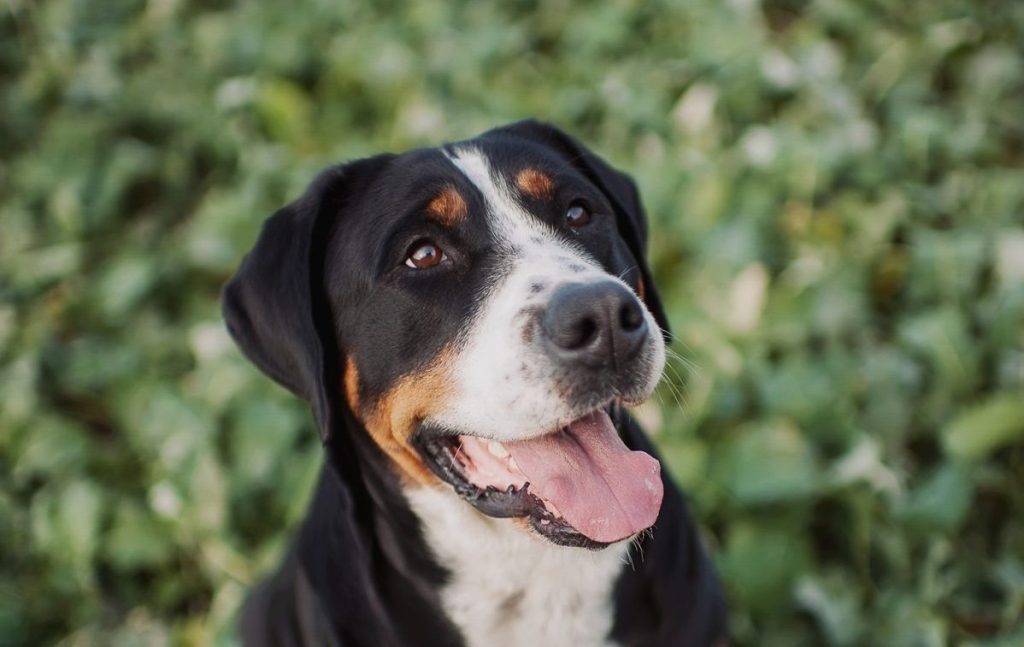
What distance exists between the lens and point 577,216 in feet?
9.46

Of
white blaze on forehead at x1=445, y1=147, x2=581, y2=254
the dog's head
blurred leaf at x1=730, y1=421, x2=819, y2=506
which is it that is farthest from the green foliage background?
white blaze on forehead at x1=445, y1=147, x2=581, y2=254

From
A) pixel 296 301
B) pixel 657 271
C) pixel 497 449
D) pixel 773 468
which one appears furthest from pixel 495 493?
pixel 657 271

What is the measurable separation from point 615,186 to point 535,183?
406mm

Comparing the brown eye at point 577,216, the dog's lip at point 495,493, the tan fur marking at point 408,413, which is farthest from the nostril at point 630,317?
the brown eye at point 577,216

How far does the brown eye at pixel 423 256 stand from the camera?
2.68 meters

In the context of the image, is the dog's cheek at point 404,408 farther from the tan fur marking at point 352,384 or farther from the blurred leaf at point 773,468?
the blurred leaf at point 773,468

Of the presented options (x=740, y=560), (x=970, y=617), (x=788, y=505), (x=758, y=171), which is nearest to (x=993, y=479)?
(x=970, y=617)

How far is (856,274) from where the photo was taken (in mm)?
4605

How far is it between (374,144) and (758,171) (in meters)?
2.37

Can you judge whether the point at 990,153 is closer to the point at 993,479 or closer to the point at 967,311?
the point at 967,311

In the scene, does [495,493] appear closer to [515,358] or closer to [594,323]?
[515,358]

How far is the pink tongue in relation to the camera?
2.46m

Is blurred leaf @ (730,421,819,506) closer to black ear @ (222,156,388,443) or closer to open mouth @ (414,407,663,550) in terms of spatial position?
open mouth @ (414,407,663,550)

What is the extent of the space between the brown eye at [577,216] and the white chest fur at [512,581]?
837mm
